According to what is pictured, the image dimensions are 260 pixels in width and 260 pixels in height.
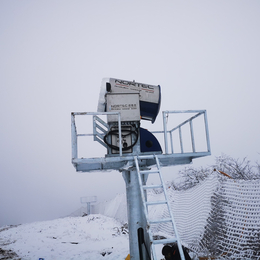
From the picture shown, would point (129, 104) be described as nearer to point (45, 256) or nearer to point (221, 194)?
point (221, 194)

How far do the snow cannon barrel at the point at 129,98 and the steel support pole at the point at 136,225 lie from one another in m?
1.67

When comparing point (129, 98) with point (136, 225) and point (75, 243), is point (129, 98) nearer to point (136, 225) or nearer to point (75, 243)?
point (136, 225)

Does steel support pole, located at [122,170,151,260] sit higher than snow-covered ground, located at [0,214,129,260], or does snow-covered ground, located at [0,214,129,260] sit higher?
steel support pole, located at [122,170,151,260]

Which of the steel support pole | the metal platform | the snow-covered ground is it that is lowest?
the snow-covered ground

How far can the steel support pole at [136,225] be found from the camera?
579cm

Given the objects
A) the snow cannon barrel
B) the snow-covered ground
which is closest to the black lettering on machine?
the snow cannon barrel

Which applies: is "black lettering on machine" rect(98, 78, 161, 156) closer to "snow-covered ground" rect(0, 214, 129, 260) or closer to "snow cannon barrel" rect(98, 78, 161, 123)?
"snow cannon barrel" rect(98, 78, 161, 123)

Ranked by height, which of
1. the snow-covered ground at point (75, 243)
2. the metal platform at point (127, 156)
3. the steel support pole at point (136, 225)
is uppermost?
the metal platform at point (127, 156)

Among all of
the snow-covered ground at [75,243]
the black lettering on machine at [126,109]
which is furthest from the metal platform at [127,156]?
the snow-covered ground at [75,243]

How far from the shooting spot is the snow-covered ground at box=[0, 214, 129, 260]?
887cm

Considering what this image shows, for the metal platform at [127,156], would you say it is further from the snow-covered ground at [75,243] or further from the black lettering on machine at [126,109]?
the snow-covered ground at [75,243]

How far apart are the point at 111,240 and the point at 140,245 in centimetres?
615

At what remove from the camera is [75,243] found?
11195 mm

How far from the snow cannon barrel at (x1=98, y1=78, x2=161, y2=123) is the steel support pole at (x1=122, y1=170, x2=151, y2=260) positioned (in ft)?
5.48
